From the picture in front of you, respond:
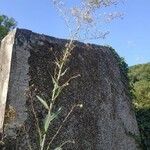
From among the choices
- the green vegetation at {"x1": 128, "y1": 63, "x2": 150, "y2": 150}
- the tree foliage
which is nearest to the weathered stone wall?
the green vegetation at {"x1": 128, "y1": 63, "x2": 150, "y2": 150}

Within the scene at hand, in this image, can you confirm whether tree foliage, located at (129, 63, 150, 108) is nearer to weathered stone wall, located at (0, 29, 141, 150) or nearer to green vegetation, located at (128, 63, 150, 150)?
green vegetation, located at (128, 63, 150, 150)

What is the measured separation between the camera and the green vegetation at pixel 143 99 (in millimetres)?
8133

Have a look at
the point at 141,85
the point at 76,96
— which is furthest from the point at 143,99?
the point at 76,96

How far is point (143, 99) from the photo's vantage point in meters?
9.70

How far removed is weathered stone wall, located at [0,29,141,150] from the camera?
19.8 feet

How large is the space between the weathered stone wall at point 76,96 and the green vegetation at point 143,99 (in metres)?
0.38

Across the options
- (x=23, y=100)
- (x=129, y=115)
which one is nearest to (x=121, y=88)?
(x=129, y=115)

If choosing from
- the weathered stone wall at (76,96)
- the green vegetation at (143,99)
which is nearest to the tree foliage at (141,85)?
the green vegetation at (143,99)

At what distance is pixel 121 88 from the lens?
26.3ft

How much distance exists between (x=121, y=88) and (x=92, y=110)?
120 centimetres

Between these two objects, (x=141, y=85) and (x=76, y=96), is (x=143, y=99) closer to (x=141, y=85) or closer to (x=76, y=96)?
(x=141, y=85)

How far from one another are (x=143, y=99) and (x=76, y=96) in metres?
3.23

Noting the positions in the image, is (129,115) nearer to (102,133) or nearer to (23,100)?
(102,133)

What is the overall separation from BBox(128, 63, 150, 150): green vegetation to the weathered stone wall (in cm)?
38
